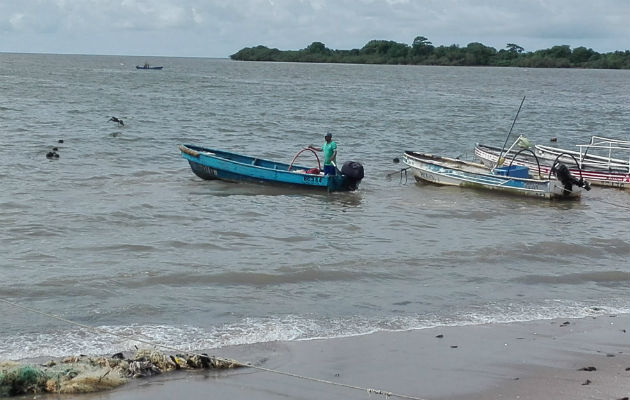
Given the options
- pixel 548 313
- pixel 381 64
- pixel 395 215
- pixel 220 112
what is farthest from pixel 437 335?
pixel 381 64

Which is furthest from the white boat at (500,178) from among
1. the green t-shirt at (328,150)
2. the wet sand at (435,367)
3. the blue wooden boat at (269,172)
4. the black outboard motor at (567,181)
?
the wet sand at (435,367)

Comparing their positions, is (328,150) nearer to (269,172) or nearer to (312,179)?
(312,179)

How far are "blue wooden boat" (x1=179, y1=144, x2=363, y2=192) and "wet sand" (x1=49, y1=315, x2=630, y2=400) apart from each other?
11.0 metres

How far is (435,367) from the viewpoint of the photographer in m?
8.59

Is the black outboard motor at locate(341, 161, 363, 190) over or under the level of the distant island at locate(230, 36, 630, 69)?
under

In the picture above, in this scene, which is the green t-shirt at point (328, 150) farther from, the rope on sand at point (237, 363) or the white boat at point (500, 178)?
the rope on sand at point (237, 363)

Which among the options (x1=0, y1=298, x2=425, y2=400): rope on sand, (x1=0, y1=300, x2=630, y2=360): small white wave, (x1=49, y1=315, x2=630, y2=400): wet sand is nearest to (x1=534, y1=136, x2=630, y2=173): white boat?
(x1=0, y1=300, x2=630, y2=360): small white wave

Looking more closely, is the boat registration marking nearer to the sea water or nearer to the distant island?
the sea water

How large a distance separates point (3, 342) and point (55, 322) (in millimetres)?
866

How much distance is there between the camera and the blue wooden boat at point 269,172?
826 inches

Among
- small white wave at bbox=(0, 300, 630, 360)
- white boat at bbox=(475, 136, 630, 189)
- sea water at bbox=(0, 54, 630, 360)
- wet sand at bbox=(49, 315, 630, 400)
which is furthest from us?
white boat at bbox=(475, 136, 630, 189)

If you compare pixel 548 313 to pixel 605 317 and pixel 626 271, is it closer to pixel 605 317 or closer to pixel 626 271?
pixel 605 317

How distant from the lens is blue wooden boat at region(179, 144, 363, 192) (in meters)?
21.0

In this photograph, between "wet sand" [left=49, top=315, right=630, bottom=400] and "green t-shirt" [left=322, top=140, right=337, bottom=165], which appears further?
"green t-shirt" [left=322, top=140, right=337, bottom=165]
